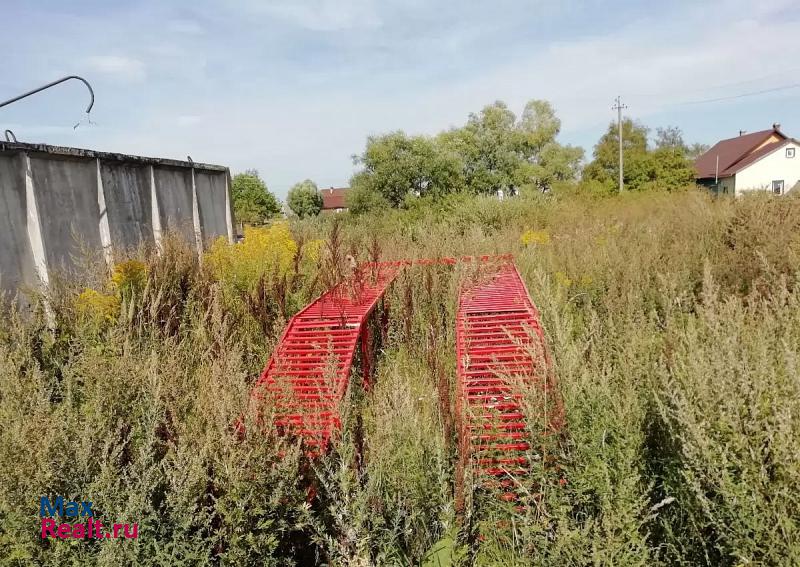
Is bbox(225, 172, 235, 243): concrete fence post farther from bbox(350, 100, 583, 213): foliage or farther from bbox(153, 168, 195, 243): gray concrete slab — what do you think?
bbox(350, 100, 583, 213): foliage

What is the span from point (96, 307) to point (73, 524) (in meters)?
2.82

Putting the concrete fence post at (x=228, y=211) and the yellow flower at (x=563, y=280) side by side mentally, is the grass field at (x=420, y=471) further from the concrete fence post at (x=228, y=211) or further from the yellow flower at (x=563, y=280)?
the concrete fence post at (x=228, y=211)

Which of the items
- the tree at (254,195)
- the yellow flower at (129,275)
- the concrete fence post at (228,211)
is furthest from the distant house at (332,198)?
the yellow flower at (129,275)

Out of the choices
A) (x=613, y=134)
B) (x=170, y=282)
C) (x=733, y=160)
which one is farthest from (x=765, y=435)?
(x=733, y=160)

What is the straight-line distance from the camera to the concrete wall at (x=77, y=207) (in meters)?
5.05

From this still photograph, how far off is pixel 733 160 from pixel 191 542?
46.1 metres

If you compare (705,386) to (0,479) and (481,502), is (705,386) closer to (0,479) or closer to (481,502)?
(481,502)

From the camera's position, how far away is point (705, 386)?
7.70 feet

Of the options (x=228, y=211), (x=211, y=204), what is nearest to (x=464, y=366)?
(x=211, y=204)

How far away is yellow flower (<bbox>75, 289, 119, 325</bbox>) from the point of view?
4.48m

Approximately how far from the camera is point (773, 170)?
35.4 meters

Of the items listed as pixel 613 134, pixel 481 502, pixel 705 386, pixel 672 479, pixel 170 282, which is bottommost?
pixel 481 502

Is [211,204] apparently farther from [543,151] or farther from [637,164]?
[543,151]

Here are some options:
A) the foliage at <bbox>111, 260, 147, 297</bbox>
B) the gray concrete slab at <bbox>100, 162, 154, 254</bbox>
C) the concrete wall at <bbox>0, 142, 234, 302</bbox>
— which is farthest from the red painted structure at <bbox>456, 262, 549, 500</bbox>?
the gray concrete slab at <bbox>100, 162, 154, 254</bbox>
